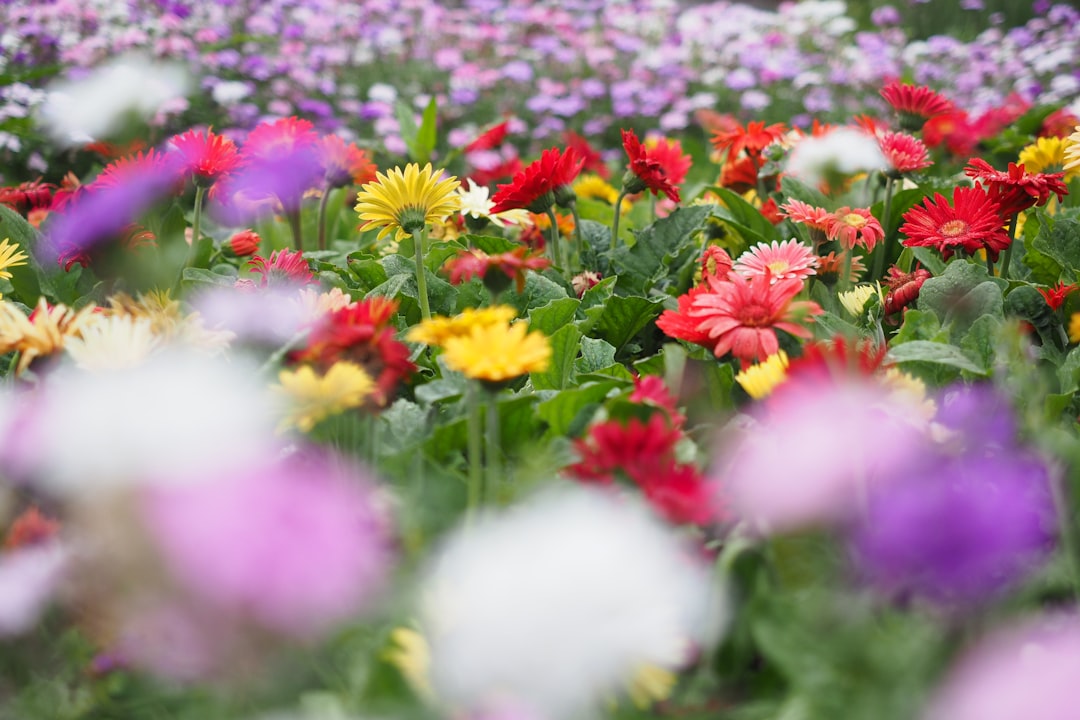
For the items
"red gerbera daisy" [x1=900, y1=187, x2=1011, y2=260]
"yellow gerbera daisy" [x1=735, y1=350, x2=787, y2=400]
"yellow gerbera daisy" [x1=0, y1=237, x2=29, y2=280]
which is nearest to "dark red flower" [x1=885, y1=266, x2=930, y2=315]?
"red gerbera daisy" [x1=900, y1=187, x2=1011, y2=260]

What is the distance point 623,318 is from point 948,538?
26.0 inches

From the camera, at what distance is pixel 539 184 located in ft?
3.62

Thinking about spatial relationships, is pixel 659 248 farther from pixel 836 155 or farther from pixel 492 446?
pixel 492 446

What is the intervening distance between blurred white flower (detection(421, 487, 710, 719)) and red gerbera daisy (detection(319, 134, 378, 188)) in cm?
94

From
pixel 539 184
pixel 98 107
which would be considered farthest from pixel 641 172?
pixel 98 107

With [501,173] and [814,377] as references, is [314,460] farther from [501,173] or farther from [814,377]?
[501,173]

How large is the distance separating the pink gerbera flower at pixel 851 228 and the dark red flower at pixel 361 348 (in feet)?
1.93

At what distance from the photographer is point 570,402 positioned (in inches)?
31.2

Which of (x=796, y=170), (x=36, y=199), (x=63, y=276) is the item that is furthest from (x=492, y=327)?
(x=36, y=199)

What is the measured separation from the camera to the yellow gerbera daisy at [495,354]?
2.03 ft

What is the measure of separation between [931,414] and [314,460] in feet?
1.52

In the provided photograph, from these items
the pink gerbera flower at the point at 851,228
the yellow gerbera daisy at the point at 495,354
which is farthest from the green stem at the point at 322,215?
the yellow gerbera daisy at the point at 495,354

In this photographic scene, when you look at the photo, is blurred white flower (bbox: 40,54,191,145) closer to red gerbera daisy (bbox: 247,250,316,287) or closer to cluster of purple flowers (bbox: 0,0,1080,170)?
red gerbera daisy (bbox: 247,250,316,287)

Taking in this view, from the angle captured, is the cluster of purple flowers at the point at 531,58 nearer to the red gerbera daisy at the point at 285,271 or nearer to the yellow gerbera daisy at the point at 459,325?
the red gerbera daisy at the point at 285,271
